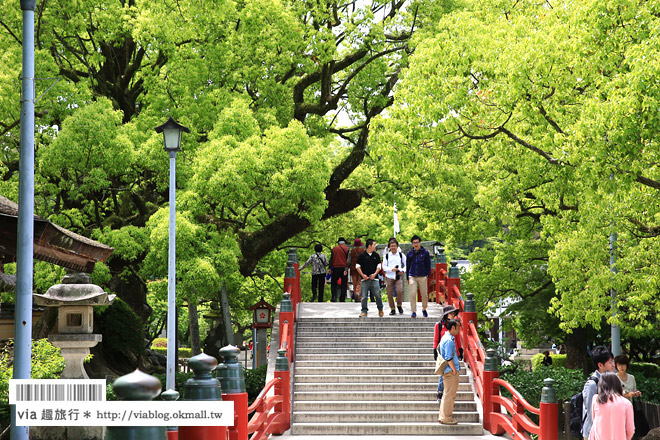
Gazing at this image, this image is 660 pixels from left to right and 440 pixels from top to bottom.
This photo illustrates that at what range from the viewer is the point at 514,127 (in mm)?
16297

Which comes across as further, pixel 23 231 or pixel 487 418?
pixel 487 418

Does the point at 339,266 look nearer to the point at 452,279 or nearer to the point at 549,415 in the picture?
the point at 452,279

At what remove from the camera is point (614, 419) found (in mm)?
8055

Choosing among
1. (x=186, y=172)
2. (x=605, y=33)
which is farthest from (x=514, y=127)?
(x=186, y=172)

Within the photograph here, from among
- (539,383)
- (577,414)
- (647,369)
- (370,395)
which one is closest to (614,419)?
(577,414)

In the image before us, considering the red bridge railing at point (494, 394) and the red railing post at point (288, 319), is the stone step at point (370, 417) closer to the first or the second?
the red bridge railing at point (494, 394)

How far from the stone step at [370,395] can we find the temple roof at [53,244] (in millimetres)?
5439

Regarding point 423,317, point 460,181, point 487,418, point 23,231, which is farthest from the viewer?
point 460,181

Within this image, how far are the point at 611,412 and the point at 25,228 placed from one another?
21.0 feet

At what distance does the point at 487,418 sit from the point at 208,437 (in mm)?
10427

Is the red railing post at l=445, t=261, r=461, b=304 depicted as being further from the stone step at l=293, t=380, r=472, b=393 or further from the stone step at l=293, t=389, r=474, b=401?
the stone step at l=293, t=389, r=474, b=401

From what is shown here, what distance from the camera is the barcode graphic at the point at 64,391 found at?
3.78 m

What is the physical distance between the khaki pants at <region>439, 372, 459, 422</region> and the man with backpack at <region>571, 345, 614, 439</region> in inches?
162

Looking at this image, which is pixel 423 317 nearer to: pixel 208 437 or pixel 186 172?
pixel 186 172
